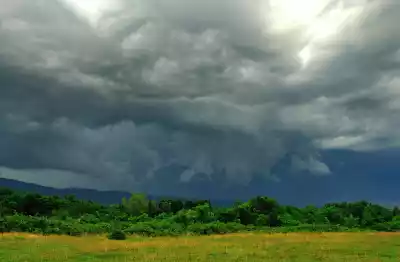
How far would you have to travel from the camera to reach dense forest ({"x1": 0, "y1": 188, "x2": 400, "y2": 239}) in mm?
80875

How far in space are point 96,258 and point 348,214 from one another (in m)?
102

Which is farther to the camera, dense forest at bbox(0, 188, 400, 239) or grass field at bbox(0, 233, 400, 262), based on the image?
dense forest at bbox(0, 188, 400, 239)

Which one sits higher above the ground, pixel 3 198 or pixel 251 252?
pixel 3 198

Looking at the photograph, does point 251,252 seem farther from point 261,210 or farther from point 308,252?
point 261,210

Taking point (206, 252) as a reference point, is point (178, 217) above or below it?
above

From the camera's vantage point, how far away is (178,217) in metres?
104

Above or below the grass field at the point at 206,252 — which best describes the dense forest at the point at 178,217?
above

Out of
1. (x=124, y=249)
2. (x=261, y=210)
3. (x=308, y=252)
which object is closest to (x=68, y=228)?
(x=124, y=249)

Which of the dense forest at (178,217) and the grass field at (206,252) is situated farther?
the dense forest at (178,217)

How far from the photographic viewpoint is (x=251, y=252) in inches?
1671

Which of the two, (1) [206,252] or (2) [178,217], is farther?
(2) [178,217]

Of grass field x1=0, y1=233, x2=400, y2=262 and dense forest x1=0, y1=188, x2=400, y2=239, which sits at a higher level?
dense forest x1=0, y1=188, x2=400, y2=239

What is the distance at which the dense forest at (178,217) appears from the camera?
80.9 meters

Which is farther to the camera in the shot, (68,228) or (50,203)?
(50,203)
